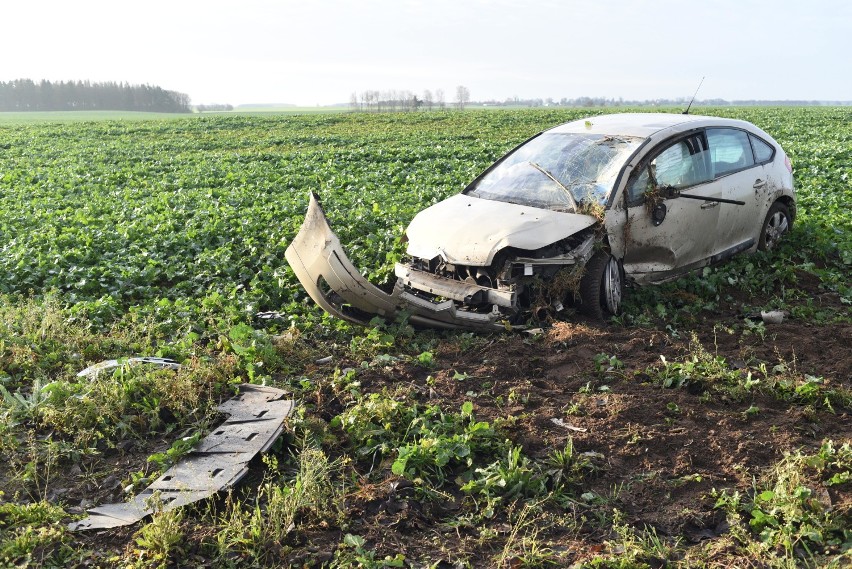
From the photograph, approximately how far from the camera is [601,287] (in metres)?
6.59

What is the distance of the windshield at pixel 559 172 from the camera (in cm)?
688

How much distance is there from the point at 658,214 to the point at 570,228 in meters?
1.08

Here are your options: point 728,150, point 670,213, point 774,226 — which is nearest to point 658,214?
point 670,213

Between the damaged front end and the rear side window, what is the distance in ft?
9.43

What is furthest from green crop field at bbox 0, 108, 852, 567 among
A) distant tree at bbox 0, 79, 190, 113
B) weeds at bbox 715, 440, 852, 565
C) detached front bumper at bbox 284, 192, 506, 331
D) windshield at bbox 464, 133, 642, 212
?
distant tree at bbox 0, 79, 190, 113

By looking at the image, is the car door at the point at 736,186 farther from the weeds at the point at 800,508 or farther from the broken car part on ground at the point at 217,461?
the broken car part on ground at the point at 217,461

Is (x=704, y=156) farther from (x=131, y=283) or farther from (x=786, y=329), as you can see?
(x=131, y=283)

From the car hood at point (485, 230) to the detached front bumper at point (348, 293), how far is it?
44 cm

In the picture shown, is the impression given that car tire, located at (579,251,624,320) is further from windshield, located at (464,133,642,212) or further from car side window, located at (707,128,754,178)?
car side window, located at (707,128,754,178)

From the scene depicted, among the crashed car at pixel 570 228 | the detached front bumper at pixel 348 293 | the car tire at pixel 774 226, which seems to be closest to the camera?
the detached front bumper at pixel 348 293

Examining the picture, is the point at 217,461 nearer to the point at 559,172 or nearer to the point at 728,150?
the point at 559,172

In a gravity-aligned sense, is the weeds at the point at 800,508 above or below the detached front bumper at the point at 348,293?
below

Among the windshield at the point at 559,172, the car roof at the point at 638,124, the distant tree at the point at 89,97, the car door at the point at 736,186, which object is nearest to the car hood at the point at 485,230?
the windshield at the point at 559,172

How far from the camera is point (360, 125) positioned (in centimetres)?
4469
